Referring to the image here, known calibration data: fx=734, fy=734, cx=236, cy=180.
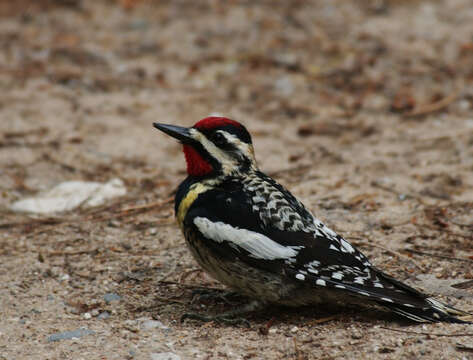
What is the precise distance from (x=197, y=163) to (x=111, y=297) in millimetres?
893

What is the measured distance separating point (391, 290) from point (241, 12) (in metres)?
6.27

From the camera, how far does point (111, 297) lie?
4.06 m

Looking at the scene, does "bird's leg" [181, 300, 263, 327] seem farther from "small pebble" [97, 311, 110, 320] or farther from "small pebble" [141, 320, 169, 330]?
"small pebble" [97, 311, 110, 320]

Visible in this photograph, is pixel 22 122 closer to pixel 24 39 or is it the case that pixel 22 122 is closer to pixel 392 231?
pixel 24 39

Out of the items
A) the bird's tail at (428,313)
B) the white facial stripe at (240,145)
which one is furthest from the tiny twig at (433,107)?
the bird's tail at (428,313)

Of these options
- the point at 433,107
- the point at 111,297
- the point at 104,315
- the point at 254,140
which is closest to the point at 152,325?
the point at 104,315

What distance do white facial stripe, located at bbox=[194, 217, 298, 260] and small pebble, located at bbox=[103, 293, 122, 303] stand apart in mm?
753

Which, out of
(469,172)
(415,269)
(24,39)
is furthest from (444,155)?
(24,39)

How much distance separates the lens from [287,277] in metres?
3.54

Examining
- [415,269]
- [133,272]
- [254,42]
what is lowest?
[133,272]

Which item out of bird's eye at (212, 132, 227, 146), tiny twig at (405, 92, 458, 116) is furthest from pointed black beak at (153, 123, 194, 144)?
tiny twig at (405, 92, 458, 116)

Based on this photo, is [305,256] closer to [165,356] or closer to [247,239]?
[247,239]

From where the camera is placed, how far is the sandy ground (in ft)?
11.8

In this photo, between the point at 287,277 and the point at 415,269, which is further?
the point at 415,269
